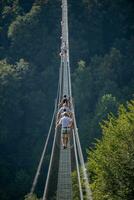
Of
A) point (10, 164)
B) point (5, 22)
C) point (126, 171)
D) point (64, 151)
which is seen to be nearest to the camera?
point (64, 151)

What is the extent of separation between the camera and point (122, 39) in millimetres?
100625

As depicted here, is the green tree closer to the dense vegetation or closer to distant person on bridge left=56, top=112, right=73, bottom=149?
distant person on bridge left=56, top=112, right=73, bottom=149

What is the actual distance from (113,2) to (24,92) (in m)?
24.3

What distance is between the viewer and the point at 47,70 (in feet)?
303

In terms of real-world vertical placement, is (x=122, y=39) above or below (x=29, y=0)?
below

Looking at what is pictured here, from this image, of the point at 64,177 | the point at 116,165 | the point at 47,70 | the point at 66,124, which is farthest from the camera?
the point at 47,70

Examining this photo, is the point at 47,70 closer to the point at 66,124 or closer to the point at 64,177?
the point at 64,177

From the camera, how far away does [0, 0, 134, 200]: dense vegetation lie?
257 feet

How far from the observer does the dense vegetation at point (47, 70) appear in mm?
78438

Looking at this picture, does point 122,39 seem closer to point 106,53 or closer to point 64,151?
point 106,53

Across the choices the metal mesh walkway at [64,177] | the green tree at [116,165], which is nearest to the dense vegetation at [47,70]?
the green tree at [116,165]

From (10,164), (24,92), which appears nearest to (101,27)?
(24,92)

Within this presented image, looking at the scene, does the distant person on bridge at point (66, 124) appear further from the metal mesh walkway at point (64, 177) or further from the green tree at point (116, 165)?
the green tree at point (116, 165)

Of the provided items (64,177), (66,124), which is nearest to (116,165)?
(64,177)
